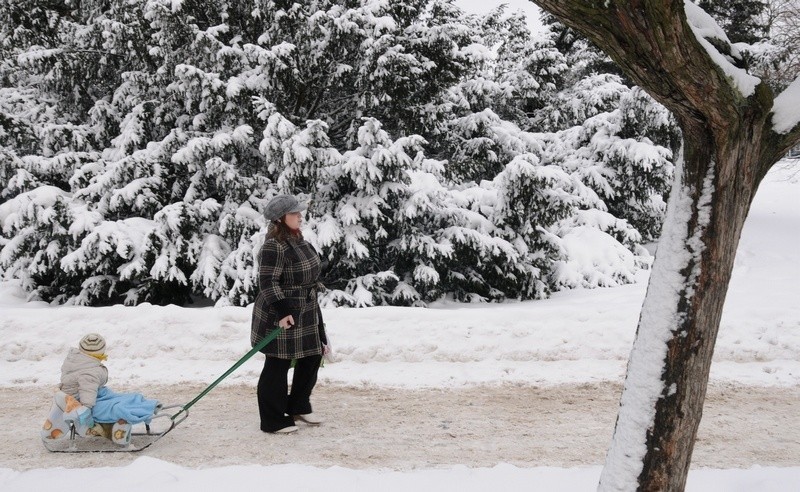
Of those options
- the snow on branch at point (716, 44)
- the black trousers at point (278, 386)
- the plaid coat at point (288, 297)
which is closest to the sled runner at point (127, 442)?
the plaid coat at point (288, 297)

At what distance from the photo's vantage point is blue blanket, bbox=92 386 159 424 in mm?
4074

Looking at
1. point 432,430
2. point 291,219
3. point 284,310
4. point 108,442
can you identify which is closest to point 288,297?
point 284,310

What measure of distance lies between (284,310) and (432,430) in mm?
1463

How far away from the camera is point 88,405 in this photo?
4.02 m

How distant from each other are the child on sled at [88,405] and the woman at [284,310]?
2.90ft

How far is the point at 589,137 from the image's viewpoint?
14.5 meters

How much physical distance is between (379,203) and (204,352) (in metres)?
4.19

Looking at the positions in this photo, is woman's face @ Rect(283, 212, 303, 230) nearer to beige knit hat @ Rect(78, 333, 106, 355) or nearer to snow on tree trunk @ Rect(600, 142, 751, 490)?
beige knit hat @ Rect(78, 333, 106, 355)

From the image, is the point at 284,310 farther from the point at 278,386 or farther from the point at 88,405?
the point at 88,405

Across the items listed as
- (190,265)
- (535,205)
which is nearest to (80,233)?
(190,265)

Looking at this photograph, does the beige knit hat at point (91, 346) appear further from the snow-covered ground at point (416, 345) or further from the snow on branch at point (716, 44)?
the snow on branch at point (716, 44)

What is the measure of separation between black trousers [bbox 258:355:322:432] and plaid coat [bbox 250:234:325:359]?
0.12 m

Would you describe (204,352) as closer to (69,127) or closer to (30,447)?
(30,447)

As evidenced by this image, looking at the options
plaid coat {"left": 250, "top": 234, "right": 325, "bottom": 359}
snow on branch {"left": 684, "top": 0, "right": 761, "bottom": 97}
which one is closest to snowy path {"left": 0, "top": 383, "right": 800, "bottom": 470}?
plaid coat {"left": 250, "top": 234, "right": 325, "bottom": 359}
